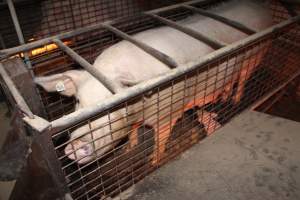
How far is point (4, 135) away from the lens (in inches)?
121

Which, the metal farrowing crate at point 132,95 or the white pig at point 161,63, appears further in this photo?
the white pig at point 161,63

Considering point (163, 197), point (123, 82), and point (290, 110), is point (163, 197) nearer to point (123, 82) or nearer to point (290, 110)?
point (123, 82)

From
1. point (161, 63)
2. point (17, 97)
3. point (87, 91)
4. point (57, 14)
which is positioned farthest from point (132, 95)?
point (57, 14)

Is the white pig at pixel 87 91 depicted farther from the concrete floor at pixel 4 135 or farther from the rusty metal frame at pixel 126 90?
the concrete floor at pixel 4 135

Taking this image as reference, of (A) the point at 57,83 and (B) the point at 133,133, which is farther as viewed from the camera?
(B) the point at 133,133

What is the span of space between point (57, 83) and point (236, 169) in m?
1.29

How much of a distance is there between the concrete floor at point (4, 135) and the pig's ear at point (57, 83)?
3.72ft

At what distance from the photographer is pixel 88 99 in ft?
6.36

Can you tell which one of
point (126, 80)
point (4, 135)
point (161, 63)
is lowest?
point (4, 135)

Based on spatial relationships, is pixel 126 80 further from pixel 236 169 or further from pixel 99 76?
pixel 236 169

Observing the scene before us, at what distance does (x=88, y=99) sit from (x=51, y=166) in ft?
2.61

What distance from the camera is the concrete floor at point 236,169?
68.0 inches

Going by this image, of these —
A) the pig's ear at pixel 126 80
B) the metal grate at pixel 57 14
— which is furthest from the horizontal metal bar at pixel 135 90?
the metal grate at pixel 57 14

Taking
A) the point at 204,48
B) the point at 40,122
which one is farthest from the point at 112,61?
the point at 40,122
